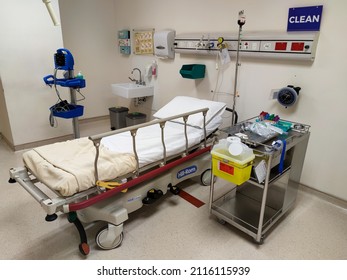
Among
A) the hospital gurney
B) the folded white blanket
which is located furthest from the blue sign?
the folded white blanket

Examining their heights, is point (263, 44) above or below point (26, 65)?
above

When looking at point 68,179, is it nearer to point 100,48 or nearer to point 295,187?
point 295,187

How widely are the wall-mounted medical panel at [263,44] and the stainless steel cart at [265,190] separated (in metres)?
0.68

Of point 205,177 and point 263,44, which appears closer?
point 263,44

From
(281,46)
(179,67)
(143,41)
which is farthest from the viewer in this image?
(143,41)

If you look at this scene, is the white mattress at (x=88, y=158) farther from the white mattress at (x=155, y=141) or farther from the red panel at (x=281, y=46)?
the red panel at (x=281, y=46)

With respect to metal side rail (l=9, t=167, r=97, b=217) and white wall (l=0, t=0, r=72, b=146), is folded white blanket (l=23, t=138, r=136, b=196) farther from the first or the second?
white wall (l=0, t=0, r=72, b=146)

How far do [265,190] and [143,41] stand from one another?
314 cm

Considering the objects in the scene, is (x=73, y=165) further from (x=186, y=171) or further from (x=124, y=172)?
(x=186, y=171)

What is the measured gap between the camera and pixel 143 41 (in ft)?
13.2

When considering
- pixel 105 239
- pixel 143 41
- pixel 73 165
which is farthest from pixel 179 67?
pixel 105 239

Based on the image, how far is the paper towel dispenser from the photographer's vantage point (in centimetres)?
343

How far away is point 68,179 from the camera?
5.24ft

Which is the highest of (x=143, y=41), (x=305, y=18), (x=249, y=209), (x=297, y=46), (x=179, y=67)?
(x=305, y=18)
